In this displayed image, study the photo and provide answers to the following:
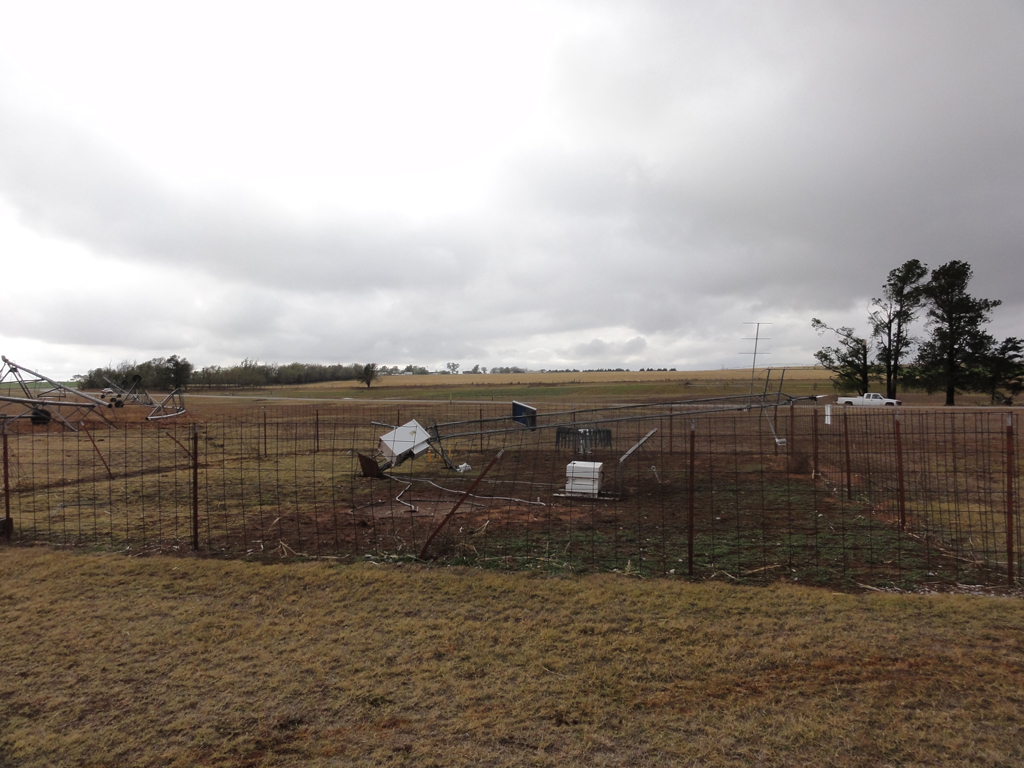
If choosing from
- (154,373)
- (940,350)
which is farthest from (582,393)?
(154,373)

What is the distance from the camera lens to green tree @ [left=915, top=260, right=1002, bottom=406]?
39.0 m

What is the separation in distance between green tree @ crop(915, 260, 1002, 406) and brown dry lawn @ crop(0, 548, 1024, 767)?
142 feet

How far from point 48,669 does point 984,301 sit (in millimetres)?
52108

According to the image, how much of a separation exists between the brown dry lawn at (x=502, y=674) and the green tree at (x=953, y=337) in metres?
43.3

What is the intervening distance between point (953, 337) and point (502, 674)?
159 ft

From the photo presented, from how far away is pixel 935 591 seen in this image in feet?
20.1

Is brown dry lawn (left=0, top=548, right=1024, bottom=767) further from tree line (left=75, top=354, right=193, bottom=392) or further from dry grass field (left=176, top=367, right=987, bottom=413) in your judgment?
tree line (left=75, top=354, right=193, bottom=392)

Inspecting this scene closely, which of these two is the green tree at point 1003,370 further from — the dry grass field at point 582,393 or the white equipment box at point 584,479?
the white equipment box at point 584,479

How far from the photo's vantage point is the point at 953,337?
3981 centimetres

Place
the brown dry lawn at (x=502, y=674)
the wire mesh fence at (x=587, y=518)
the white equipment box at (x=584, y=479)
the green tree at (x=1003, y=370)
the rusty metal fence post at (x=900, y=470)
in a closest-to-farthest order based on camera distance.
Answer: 1. the brown dry lawn at (x=502, y=674)
2. the wire mesh fence at (x=587, y=518)
3. the rusty metal fence post at (x=900, y=470)
4. the white equipment box at (x=584, y=479)
5. the green tree at (x=1003, y=370)

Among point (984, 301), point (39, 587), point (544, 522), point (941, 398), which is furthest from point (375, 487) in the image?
point (941, 398)

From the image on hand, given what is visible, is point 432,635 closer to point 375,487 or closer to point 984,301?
point 375,487

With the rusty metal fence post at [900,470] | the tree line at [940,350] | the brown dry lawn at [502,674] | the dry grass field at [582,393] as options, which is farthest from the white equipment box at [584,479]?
the tree line at [940,350]

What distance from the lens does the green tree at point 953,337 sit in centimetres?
3900
